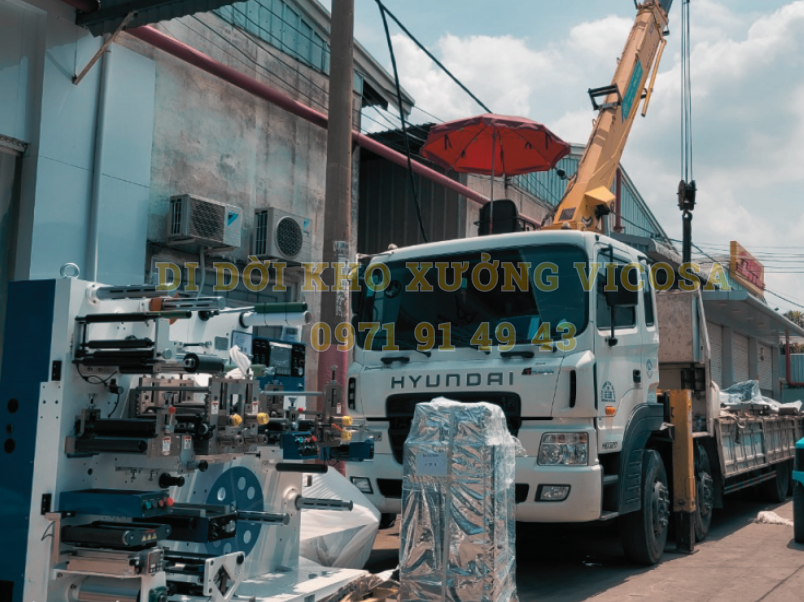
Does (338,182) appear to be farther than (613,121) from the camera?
No

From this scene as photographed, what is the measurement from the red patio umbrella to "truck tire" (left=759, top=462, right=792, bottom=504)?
600 centimetres

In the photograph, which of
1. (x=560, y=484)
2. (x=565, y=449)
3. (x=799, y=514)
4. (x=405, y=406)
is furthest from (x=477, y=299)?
(x=799, y=514)

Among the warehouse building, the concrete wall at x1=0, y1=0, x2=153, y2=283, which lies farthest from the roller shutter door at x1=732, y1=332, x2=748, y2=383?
the concrete wall at x1=0, y1=0, x2=153, y2=283

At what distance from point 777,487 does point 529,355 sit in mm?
8403

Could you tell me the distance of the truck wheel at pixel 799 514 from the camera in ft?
30.3

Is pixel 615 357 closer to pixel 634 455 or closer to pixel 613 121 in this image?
pixel 634 455

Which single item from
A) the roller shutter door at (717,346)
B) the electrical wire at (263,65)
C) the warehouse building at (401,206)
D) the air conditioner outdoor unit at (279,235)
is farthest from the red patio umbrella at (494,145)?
the roller shutter door at (717,346)

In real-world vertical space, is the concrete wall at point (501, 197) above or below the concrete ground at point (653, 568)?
above

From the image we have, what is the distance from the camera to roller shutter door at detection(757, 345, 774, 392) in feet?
82.5

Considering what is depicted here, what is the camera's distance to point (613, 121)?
11.5 m

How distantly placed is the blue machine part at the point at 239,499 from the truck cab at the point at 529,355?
188cm

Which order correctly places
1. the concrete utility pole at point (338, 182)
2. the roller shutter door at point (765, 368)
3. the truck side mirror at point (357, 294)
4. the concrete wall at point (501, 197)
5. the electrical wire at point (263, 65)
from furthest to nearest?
1. the roller shutter door at point (765, 368)
2. the concrete wall at point (501, 197)
3. the electrical wire at point (263, 65)
4. the concrete utility pole at point (338, 182)
5. the truck side mirror at point (357, 294)

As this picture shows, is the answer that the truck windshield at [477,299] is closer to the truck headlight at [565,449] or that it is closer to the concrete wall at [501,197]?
the truck headlight at [565,449]

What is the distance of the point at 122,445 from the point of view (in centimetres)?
401
